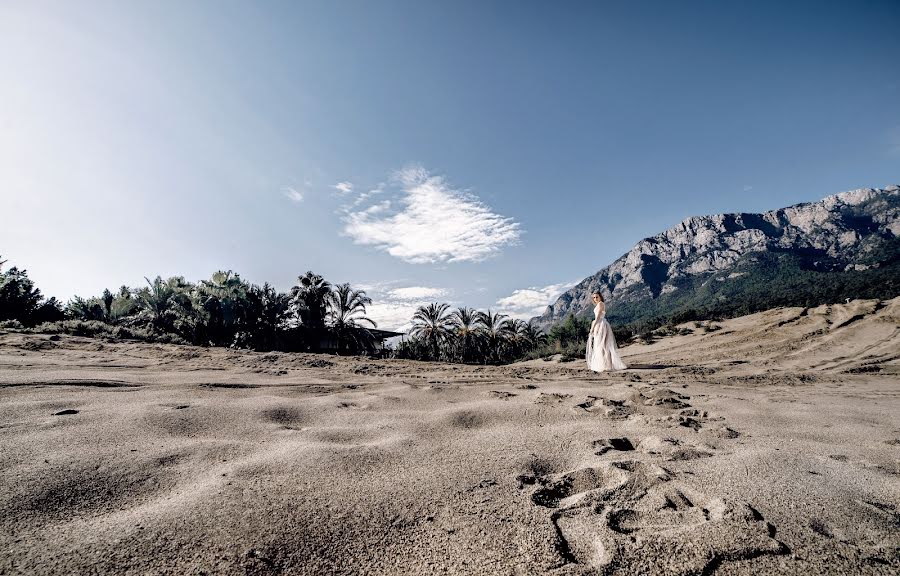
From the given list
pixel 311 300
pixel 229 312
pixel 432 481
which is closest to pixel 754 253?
pixel 311 300

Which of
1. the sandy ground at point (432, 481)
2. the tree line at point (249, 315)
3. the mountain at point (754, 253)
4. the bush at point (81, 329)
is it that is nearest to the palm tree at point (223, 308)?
the tree line at point (249, 315)

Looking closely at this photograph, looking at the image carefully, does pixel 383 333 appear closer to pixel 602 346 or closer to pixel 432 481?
pixel 602 346

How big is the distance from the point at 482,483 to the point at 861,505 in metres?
2.08

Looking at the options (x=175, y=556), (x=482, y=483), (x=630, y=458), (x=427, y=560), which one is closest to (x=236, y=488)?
(x=175, y=556)

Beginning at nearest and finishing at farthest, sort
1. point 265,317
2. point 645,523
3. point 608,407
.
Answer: point 645,523
point 608,407
point 265,317

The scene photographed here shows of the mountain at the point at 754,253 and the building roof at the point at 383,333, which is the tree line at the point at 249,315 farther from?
the mountain at the point at 754,253

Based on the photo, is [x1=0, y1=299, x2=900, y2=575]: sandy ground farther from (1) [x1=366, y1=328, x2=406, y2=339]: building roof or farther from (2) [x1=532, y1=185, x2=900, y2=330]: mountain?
(2) [x1=532, y1=185, x2=900, y2=330]: mountain

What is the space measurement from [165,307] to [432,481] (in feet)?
104

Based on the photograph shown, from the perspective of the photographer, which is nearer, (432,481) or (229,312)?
(432,481)

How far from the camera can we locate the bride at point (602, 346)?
9.32 meters

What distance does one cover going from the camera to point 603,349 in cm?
944

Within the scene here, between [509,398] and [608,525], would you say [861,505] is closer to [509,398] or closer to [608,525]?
[608,525]

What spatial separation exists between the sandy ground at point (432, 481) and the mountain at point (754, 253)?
97.8m

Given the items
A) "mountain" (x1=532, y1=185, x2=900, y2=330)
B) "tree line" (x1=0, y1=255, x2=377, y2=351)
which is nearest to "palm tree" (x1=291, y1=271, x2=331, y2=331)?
"tree line" (x1=0, y1=255, x2=377, y2=351)
